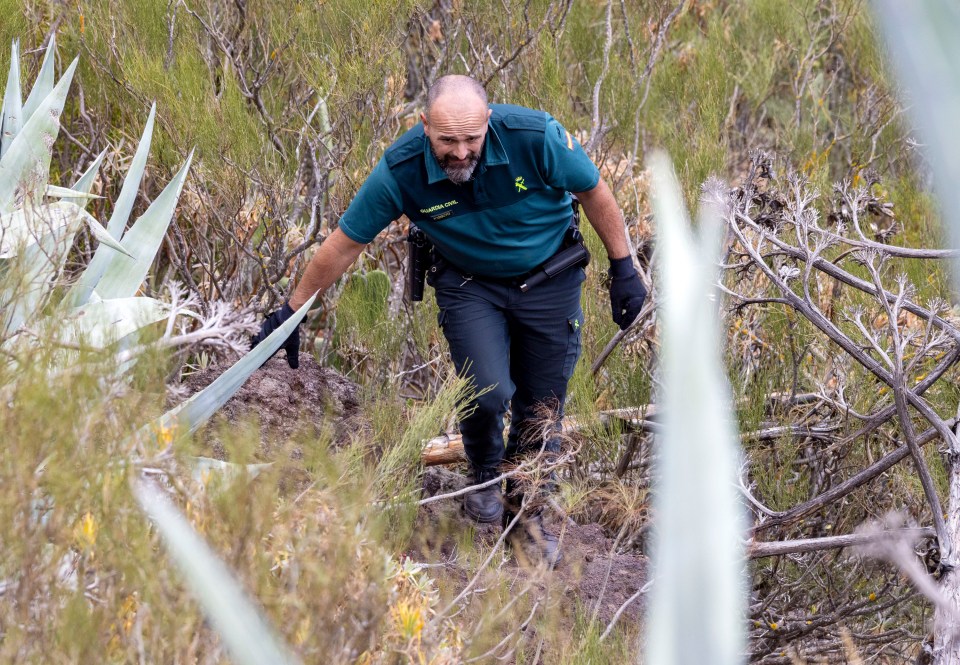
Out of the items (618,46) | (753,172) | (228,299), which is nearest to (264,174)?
(228,299)

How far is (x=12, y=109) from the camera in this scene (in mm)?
4270

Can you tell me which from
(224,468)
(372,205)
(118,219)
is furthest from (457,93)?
(224,468)

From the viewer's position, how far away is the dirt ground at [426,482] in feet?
14.1

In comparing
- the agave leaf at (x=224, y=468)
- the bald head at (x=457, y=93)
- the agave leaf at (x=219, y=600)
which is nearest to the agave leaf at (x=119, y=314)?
the agave leaf at (x=224, y=468)

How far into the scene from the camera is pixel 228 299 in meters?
5.38

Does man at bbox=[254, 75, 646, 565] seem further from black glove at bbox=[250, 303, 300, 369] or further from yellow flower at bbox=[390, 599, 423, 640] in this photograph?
yellow flower at bbox=[390, 599, 423, 640]

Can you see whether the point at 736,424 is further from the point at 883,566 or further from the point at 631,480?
the point at 883,566

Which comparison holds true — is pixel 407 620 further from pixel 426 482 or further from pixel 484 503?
pixel 426 482

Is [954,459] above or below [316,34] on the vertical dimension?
below

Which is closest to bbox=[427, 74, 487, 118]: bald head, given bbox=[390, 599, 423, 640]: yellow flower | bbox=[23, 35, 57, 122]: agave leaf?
bbox=[23, 35, 57, 122]: agave leaf

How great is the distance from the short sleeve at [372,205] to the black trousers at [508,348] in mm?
461

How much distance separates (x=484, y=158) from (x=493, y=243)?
35 centimetres

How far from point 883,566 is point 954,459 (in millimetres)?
1698

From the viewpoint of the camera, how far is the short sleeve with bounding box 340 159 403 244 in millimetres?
4109
